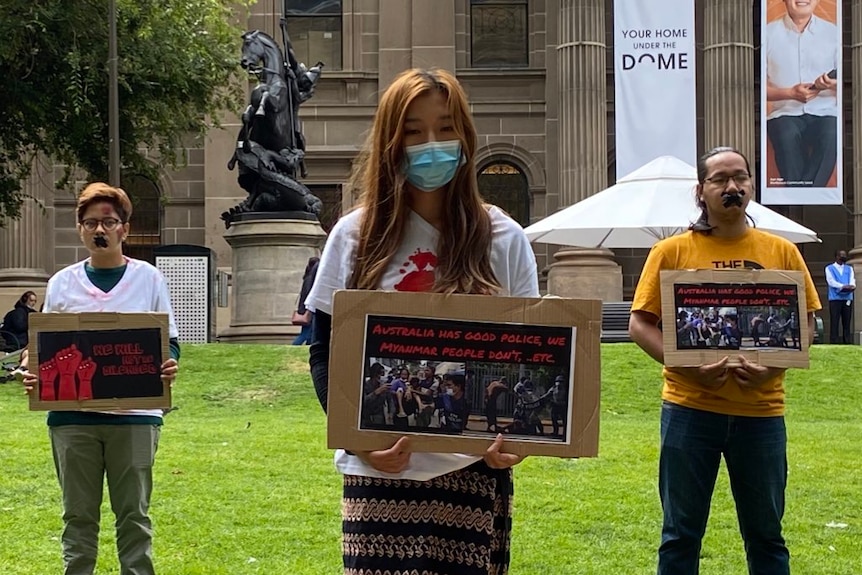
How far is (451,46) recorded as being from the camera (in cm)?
3139

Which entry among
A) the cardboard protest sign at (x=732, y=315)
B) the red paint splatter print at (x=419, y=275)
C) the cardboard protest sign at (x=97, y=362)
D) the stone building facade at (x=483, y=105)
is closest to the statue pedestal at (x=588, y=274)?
the stone building facade at (x=483, y=105)

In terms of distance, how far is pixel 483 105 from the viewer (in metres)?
32.0

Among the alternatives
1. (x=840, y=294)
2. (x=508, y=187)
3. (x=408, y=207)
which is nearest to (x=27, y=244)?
(x=508, y=187)

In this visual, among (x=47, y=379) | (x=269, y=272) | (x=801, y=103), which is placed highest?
(x=801, y=103)

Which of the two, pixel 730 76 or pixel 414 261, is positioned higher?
pixel 730 76

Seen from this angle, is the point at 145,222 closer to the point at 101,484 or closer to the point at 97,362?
the point at 101,484

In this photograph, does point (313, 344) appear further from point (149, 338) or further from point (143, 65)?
point (143, 65)

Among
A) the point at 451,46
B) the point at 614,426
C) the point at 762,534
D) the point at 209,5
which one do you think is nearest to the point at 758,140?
the point at 451,46

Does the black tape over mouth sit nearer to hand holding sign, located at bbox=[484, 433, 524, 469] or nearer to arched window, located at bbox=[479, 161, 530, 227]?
hand holding sign, located at bbox=[484, 433, 524, 469]

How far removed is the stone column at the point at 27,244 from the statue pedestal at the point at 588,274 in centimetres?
1231

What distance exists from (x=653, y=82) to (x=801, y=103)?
3315 mm

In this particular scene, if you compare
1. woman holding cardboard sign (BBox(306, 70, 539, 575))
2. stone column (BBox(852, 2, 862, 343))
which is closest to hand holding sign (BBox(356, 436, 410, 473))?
woman holding cardboard sign (BBox(306, 70, 539, 575))

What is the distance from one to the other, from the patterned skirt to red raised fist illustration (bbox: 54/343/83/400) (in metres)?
1.81

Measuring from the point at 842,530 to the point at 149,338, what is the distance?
476cm
